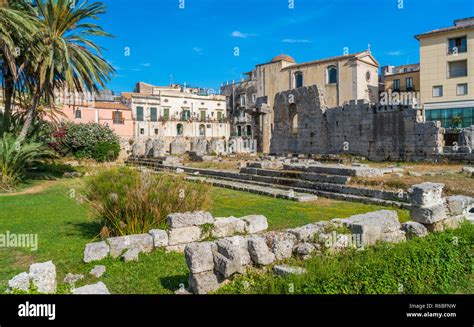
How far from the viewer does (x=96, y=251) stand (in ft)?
18.9

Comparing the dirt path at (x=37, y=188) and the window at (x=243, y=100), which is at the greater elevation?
the window at (x=243, y=100)

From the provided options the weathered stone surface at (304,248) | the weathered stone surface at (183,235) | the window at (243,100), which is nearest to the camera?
the weathered stone surface at (304,248)

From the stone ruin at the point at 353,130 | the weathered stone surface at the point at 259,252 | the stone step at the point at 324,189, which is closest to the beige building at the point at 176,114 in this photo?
the stone ruin at the point at 353,130

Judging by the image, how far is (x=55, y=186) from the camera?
15602mm

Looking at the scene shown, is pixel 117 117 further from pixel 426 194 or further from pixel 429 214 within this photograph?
→ pixel 429 214

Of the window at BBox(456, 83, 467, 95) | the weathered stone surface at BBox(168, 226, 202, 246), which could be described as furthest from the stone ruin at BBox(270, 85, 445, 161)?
the weathered stone surface at BBox(168, 226, 202, 246)

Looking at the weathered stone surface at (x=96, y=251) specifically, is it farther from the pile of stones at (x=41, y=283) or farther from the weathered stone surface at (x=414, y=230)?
the weathered stone surface at (x=414, y=230)

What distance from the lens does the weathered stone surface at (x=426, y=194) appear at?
22.4ft

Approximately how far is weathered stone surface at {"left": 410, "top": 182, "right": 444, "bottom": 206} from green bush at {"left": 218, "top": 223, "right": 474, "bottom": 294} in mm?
1170

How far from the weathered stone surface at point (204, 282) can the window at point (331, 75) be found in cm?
4464

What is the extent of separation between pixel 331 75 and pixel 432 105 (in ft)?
47.2

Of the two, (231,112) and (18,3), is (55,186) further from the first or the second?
(231,112)

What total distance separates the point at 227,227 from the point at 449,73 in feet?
116

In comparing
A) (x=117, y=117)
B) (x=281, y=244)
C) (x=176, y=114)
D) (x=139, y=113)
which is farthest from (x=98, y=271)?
(x=176, y=114)
